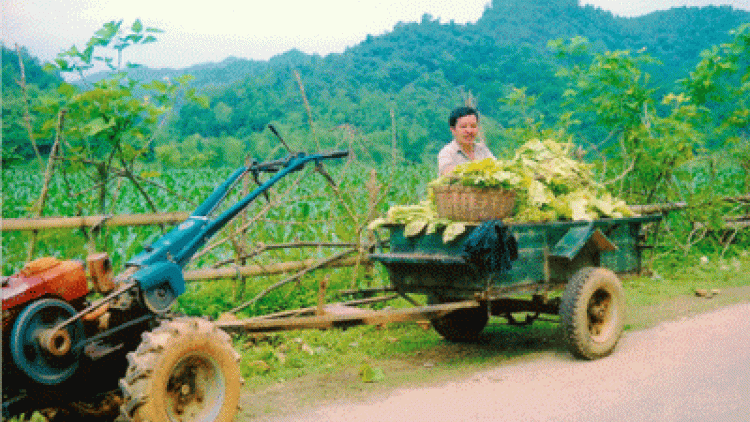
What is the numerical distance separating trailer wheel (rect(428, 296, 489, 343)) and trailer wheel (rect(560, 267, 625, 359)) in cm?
104

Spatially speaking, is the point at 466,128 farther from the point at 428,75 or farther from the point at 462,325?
the point at 428,75

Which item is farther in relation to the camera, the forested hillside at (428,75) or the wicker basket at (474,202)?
the forested hillside at (428,75)

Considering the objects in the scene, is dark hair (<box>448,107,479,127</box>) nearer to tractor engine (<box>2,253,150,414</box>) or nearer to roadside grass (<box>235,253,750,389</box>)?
roadside grass (<box>235,253,750,389</box>)

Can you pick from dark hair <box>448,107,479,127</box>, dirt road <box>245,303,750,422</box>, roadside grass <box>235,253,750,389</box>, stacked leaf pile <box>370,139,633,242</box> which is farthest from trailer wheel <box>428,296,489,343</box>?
dark hair <box>448,107,479,127</box>

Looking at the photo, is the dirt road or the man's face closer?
the dirt road

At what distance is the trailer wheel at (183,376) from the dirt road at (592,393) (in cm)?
53

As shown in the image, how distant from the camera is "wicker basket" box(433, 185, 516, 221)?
5.01m

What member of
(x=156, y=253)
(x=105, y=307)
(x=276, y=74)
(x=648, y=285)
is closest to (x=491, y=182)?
(x=156, y=253)

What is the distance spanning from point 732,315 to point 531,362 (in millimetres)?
2653

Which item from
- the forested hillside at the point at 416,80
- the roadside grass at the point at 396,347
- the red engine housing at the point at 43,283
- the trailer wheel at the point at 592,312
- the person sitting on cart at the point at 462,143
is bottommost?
the roadside grass at the point at 396,347

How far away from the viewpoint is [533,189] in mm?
5492

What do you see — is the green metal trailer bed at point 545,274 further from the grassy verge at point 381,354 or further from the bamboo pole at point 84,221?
the bamboo pole at point 84,221

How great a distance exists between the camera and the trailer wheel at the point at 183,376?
3.36 m

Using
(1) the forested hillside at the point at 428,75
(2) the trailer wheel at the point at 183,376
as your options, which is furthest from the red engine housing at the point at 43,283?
(1) the forested hillside at the point at 428,75
